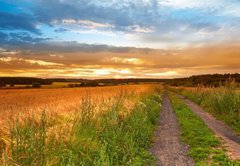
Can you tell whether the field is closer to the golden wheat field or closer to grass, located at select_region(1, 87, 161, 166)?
grass, located at select_region(1, 87, 161, 166)

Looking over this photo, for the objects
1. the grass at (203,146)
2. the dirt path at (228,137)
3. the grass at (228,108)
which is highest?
the grass at (228,108)

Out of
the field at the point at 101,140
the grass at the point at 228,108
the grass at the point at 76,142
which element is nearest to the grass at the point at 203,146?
the field at the point at 101,140

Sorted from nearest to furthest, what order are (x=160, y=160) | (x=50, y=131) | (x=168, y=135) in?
(x=50, y=131), (x=160, y=160), (x=168, y=135)

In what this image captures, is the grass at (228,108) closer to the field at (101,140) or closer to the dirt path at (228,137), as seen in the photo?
the dirt path at (228,137)

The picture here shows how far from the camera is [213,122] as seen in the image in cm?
1936

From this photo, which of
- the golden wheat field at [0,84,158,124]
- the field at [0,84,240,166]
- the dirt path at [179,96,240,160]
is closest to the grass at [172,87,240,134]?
the dirt path at [179,96,240,160]

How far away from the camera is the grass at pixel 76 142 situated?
695 centimetres

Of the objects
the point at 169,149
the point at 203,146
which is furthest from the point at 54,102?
the point at 203,146

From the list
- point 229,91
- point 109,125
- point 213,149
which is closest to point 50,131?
point 109,125

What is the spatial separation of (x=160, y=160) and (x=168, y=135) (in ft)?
14.0

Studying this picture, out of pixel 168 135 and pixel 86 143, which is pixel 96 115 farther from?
pixel 168 135

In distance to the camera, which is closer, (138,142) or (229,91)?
(138,142)

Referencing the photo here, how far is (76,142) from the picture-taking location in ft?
28.3

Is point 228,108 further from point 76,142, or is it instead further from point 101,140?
point 76,142
